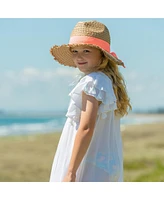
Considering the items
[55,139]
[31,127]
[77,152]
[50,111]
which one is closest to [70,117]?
[77,152]

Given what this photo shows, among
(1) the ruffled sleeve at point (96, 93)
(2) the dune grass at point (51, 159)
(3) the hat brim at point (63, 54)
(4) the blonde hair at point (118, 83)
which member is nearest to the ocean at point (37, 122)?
(2) the dune grass at point (51, 159)

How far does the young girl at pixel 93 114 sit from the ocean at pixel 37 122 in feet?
72.1

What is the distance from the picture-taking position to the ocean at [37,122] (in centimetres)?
2477

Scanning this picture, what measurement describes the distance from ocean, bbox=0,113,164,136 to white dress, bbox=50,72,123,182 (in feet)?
72.1

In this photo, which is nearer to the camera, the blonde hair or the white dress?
the white dress

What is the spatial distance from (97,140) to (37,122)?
26.5 m

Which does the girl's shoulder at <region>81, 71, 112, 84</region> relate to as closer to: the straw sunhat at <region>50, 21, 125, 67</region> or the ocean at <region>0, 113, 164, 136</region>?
the straw sunhat at <region>50, 21, 125, 67</region>

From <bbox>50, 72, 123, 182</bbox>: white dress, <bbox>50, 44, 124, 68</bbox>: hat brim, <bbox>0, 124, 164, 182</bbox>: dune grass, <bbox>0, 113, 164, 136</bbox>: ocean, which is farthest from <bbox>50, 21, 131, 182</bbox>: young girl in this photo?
<bbox>0, 113, 164, 136</bbox>: ocean

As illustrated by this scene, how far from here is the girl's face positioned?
6.51 ft

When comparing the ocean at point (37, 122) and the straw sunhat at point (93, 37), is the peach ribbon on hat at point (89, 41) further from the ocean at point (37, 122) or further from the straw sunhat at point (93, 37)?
the ocean at point (37, 122)

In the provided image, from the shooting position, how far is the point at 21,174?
9227 millimetres

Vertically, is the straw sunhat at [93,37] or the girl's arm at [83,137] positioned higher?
the straw sunhat at [93,37]
